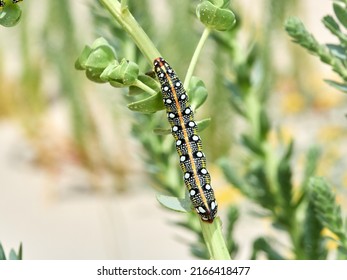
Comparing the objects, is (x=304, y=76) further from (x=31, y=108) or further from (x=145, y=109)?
(x=145, y=109)

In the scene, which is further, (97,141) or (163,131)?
(97,141)

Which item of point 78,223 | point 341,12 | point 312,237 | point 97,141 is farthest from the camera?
point 97,141

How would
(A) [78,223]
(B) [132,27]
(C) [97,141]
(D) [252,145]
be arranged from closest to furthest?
(B) [132,27] → (D) [252,145] → (A) [78,223] → (C) [97,141]

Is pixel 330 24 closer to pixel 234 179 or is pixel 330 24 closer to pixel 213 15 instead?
pixel 213 15

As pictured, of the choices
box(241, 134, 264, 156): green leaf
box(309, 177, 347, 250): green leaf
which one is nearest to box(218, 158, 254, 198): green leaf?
box(241, 134, 264, 156): green leaf

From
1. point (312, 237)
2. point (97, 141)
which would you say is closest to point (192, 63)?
point (312, 237)

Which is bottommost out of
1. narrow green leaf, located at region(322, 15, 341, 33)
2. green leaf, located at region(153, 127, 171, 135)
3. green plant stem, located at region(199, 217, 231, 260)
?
green plant stem, located at region(199, 217, 231, 260)

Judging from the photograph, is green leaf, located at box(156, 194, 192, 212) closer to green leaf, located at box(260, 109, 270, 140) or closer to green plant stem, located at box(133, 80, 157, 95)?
green plant stem, located at box(133, 80, 157, 95)

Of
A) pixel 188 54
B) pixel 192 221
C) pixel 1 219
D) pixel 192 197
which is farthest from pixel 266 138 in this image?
pixel 1 219
